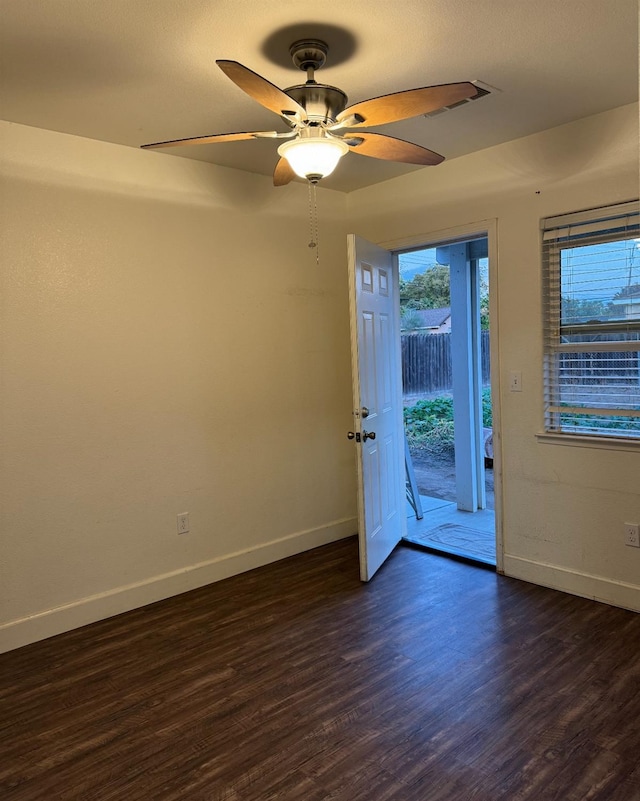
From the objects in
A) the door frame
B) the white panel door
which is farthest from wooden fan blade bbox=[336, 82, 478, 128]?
the door frame

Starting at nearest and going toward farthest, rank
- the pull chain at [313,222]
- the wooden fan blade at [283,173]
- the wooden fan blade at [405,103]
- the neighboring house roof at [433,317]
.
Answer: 1. the wooden fan blade at [405,103]
2. the wooden fan blade at [283,173]
3. the pull chain at [313,222]
4. the neighboring house roof at [433,317]

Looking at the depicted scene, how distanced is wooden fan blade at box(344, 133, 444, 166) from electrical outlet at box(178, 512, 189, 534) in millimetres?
2237

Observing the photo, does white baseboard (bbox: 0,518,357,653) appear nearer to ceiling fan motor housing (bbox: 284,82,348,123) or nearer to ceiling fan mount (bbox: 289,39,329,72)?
ceiling fan motor housing (bbox: 284,82,348,123)

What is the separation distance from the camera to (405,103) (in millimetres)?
1815

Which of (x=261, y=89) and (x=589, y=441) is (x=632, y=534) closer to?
(x=589, y=441)

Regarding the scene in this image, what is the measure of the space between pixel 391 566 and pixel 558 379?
1.54 metres

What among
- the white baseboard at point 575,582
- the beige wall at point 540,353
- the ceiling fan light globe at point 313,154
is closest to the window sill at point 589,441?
the beige wall at point 540,353

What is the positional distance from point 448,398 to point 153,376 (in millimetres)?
4654

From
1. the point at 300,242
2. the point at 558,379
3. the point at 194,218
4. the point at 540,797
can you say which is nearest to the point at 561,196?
the point at 558,379

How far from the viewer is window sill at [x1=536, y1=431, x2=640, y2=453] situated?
9.70 feet

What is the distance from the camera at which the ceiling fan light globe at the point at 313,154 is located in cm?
194

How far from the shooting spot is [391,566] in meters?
3.76

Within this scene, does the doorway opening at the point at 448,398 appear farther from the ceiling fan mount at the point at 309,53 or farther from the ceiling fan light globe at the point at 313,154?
the ceiling fan light globe at the point at 313,154

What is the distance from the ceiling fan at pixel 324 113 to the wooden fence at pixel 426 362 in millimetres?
4470
